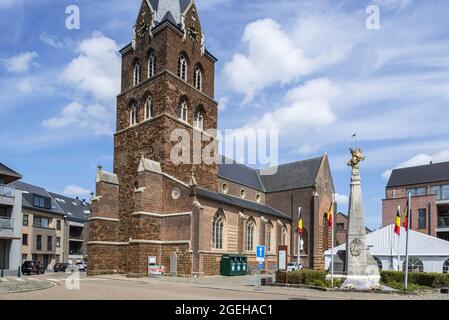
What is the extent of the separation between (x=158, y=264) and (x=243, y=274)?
7303mm

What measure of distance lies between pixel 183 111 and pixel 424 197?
32664mm

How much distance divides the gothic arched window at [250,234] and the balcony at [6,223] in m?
21.7

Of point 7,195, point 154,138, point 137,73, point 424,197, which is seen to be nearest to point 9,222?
point 7,195

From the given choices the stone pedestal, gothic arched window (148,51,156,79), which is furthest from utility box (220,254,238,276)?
gothic arched window (148,51,156,79)

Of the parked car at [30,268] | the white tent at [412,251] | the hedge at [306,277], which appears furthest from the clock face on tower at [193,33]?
the hedge at [306,277]

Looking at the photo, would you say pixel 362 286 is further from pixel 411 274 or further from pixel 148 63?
pixel 148 63

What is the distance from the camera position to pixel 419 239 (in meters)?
33.4

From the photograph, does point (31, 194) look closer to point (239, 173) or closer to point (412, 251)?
point (239, 173)

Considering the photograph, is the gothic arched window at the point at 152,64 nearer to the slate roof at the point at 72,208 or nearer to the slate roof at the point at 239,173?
the slate roof at the point at 239,173

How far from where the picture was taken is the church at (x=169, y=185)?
31812mm

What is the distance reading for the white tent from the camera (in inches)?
1251

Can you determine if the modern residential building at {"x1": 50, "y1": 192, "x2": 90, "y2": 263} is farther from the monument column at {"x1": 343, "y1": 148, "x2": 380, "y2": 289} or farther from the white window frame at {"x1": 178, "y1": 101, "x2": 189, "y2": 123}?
the monument column at {"x1": 343, "y1": 148, "x2": 380, "y2": 289}
